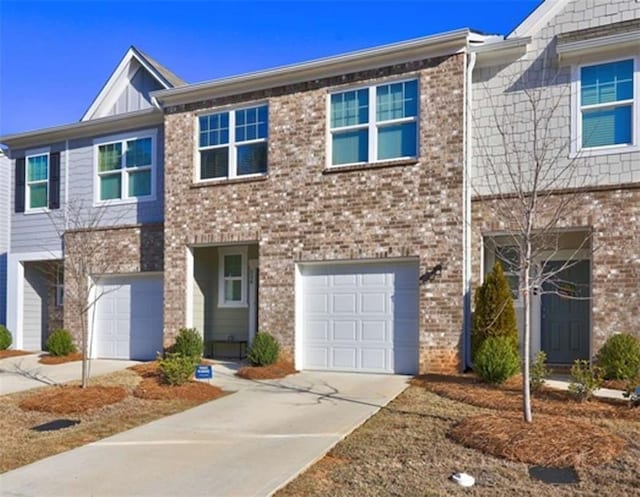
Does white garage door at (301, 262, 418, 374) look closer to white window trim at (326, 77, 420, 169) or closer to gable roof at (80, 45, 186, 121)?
white window trim at (326, 77, 420, 169)

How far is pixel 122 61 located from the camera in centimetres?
1698

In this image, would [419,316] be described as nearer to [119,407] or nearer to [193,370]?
[193,370]

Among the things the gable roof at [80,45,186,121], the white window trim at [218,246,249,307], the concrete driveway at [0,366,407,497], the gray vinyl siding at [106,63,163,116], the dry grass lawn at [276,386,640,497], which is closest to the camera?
the dry grass lawn at [276,386,640,497]

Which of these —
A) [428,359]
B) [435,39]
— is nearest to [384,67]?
[435,39]

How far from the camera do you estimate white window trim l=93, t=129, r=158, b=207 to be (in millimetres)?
15125

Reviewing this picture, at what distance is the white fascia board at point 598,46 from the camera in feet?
34.3

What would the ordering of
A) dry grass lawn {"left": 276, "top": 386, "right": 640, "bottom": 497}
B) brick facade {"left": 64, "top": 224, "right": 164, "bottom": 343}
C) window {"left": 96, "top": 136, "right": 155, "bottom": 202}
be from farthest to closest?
window {"left": 96, "top": 136, "right": 155, "bottom": 202} → brick facade {"left": 64, "top": 224, "right": 164, "bottom": 343} → dry grass lawn {"left": 276, "top": 386, "right": 640, "bottom": 497}

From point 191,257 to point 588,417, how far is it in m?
9.22

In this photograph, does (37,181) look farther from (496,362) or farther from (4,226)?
(496,362)

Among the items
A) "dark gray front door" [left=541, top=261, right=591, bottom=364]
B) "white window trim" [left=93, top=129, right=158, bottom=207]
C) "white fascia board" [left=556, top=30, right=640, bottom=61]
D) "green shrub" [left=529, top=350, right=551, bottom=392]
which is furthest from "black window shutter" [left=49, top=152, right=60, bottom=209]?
"green shrub" [left=529, top=350, right=551, bottom=392]

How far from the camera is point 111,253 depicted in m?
15.5

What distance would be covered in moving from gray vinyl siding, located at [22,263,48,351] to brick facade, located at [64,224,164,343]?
2235 mm

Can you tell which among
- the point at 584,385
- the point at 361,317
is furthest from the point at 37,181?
the point at 584,385

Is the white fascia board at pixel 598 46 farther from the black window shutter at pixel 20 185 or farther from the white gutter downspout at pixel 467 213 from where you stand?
the black window shutter at pixel 20 185
